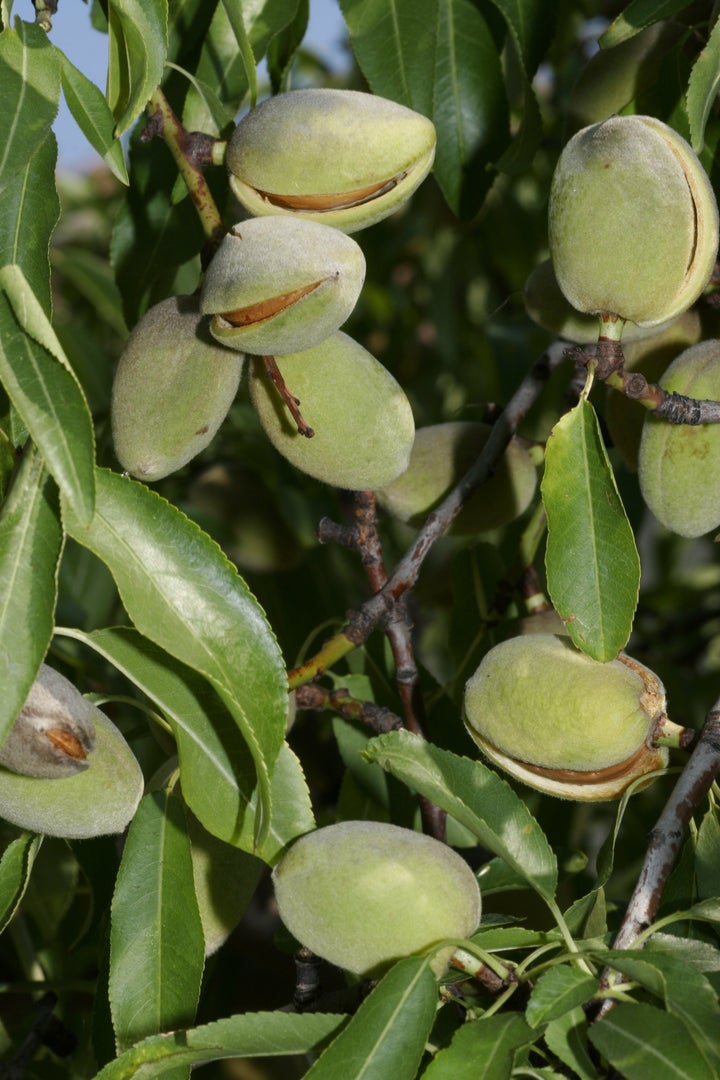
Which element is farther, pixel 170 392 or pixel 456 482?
pixel 456 482

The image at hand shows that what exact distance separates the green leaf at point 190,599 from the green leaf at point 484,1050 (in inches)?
7.2

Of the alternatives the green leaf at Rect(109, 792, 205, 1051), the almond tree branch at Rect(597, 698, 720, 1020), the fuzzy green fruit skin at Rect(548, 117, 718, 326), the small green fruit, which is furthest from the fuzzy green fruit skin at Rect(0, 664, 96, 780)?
the small green fruit

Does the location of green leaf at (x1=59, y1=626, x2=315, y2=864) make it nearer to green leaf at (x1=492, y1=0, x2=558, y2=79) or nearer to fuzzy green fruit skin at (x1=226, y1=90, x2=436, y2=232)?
fuzzy green fruit skin at (x1=226, y1=90, x2=436, y2=232)

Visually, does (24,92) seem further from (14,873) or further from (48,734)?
(14,873)

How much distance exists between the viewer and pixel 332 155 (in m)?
0.96

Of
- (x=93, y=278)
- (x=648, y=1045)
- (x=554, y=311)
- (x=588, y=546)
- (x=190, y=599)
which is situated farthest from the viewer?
(x=93, y=278)

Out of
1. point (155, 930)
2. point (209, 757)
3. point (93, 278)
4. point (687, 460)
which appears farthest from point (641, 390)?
point (93, 278)

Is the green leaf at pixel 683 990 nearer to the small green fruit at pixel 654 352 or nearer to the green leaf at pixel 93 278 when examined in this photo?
the small green fruit at pixel 654 352

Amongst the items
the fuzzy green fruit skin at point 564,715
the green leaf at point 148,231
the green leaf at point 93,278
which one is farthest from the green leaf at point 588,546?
the green leaf at point 93,278

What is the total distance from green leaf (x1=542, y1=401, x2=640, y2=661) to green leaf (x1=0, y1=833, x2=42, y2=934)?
1.51ft

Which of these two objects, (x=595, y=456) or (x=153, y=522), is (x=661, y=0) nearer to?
(x=595, y=456)

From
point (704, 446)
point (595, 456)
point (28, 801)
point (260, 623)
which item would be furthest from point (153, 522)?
point (704, 446)

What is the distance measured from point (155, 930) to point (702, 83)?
78 cm

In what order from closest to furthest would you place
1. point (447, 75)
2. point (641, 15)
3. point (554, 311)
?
point (641, 15) < point (554, 311) < point (447, 75)
